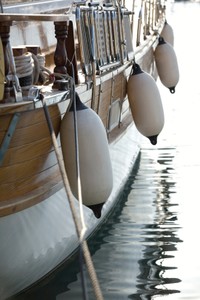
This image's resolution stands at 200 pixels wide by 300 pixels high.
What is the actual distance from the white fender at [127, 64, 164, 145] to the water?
0.83 meters

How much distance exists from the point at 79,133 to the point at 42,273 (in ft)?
3.55

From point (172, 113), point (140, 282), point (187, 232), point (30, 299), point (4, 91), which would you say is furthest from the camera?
point (172, 113)

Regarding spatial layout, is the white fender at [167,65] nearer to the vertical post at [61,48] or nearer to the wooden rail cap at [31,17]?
the vertical post at [61,48]

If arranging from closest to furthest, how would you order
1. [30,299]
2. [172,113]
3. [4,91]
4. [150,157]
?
[4,91] < [30,299] < [150,157] < [172,113]

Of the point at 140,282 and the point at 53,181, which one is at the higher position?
the point at 53,181

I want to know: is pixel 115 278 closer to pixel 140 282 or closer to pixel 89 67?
pixel 140 282

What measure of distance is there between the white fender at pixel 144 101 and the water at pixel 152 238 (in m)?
0.83

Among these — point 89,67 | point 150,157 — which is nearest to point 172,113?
point 150,157

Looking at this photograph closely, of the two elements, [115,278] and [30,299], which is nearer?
[30,299]

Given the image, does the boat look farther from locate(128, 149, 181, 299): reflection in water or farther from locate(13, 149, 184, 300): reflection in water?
locate(128, 149, 181, 299): reflection in water

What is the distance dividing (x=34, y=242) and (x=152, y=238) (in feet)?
5.53

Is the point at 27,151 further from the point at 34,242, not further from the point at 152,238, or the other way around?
Result: the point at 152,238

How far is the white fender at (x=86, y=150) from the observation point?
4.64m

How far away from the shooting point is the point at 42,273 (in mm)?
5148
